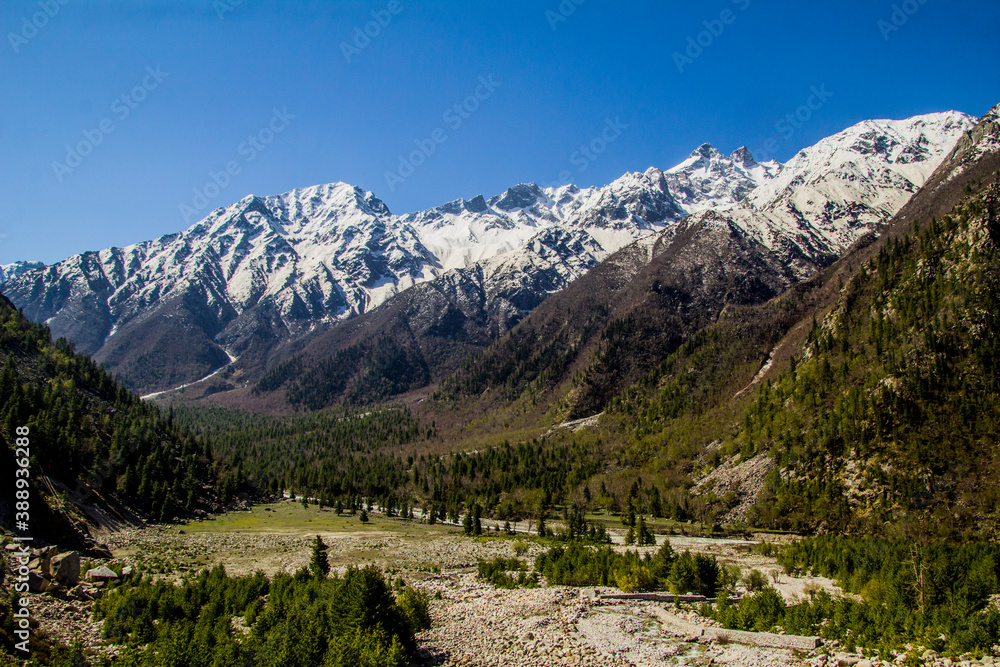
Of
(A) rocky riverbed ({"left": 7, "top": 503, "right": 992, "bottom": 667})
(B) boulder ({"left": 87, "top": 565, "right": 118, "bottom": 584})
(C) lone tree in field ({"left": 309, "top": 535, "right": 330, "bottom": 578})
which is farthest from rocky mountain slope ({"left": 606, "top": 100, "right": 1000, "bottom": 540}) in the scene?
(B) boulder ({"left": 87, "top": 565, "right": 118, "bottom": 584})

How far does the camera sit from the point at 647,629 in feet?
128

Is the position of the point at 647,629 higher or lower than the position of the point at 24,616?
lower

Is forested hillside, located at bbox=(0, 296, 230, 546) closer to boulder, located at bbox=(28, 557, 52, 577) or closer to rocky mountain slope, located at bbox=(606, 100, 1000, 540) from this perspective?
boulder, located at bbox=(28, 557, 52, 577)

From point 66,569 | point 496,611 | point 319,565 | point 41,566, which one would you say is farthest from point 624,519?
point 41,566

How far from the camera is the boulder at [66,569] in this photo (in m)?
37.2

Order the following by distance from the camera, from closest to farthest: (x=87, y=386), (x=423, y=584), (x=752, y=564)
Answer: (x=423, y=584), (x=752, y=564), (x=87, y=386)

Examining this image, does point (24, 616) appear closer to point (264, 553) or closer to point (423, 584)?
point (423, 584)

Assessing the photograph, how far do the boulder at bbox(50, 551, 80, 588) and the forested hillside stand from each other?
12.3m

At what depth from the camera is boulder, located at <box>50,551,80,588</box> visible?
37.2 meters

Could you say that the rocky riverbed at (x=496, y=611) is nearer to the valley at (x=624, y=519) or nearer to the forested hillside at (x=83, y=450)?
the valley at (x=624, y=519)

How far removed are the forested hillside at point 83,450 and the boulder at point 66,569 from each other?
12338 mm

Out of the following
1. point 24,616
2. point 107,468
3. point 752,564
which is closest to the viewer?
point 24,616

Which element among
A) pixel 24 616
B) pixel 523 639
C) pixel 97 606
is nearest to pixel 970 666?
pixel 523 639

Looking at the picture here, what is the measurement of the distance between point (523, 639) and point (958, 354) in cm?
10042
